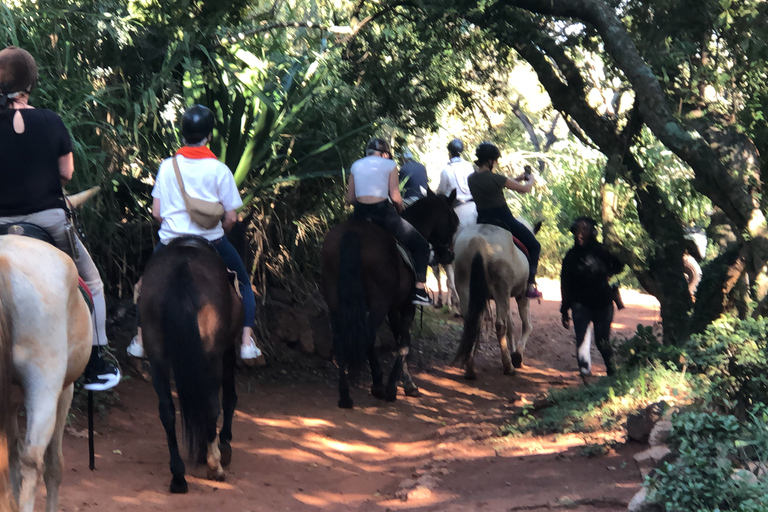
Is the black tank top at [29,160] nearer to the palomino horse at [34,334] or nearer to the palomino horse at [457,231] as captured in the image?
the palomino horse at [34,334]

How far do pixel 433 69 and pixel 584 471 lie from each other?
240 inches

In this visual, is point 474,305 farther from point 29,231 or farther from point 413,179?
point 29,231

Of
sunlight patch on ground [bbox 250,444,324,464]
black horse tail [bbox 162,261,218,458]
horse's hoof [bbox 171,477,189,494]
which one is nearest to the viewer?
black horse tail [bbox 162,261,218,458]

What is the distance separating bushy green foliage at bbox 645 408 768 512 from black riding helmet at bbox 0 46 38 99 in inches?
149

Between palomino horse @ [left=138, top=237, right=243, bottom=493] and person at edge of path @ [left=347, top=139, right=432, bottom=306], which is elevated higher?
person at edge of path @ [left=347, top=139, right=432, bottom=306]

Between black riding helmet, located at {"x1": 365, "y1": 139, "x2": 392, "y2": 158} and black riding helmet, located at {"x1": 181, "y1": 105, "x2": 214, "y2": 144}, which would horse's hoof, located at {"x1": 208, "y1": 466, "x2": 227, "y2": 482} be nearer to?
black riding helmet, located at {"x1": 181, "y1": 105, "x2": 214, "y2": 144}

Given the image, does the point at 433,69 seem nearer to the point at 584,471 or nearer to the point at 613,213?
the point at 613,213

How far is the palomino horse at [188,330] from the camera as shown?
538 centimetres

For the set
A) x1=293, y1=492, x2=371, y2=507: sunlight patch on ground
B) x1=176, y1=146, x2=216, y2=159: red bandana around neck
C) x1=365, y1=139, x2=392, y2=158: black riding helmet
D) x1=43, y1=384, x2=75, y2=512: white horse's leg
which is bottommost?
x1=293, y1=492, x2=371, y2=507: sunlight patch on ground

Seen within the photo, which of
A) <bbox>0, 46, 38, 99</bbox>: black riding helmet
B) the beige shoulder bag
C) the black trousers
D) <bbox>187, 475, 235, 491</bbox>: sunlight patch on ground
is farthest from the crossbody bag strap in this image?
the black trousers

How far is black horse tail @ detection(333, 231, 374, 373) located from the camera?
26.0ft

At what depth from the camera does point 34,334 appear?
3896 millimetres

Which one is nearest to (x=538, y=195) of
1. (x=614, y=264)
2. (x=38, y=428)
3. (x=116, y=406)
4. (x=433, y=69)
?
(x=433, y=69)

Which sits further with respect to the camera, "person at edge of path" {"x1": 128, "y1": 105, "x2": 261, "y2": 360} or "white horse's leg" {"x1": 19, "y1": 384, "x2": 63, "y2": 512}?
"person at edge of path" {"x1": 128, "y1": 105, "x2": 261, "y2": 360}
